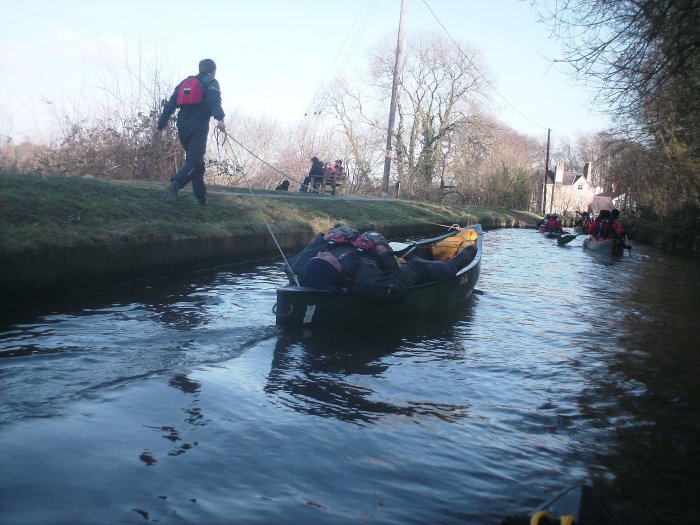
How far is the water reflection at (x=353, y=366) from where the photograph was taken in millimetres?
4777

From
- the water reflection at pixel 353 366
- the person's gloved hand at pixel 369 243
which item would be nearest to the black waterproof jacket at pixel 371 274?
the person's gloved hand at pixel 369 243

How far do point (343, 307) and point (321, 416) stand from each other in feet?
7.29

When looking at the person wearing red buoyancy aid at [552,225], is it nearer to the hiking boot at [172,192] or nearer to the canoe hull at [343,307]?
the hiking boot at [172,192]

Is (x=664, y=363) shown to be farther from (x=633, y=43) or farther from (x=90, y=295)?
(x=90, y=295)

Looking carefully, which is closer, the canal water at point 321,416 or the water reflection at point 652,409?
the canal water at point 321,416

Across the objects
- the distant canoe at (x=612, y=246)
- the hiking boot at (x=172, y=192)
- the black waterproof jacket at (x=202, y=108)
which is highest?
the black waterproof jacket at (x=202, y=108)

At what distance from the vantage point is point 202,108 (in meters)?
9.92

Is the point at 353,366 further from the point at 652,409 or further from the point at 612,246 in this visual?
the point at 612,246

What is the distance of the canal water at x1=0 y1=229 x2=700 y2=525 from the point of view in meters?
3.35

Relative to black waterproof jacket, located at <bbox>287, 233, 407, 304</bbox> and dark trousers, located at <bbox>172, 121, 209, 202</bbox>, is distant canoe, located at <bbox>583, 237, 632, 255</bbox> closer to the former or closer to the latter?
dark trousers, located at <bbox>172, 121, 209, 202</bbox>

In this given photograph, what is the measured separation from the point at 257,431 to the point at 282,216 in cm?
922

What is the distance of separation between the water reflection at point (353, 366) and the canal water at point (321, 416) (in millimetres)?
24

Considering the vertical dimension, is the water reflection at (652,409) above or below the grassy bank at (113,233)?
below

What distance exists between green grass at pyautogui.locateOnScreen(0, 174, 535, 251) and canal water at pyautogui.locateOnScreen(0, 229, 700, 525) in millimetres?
766
